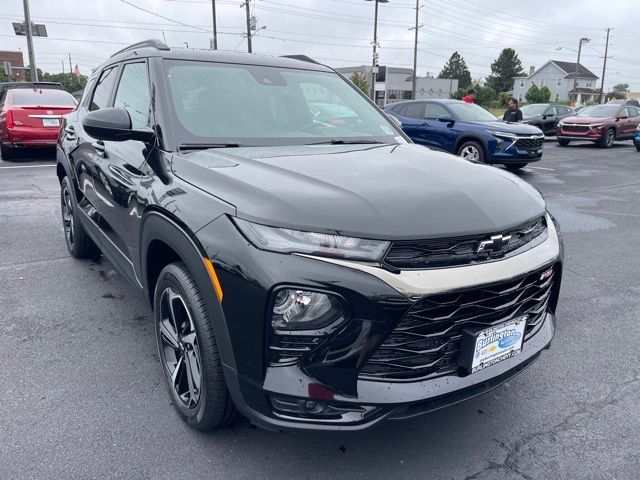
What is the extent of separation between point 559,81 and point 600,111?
83.4 metres

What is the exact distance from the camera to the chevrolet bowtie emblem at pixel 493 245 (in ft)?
6.40

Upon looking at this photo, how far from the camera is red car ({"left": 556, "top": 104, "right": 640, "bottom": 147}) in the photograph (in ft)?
57.2

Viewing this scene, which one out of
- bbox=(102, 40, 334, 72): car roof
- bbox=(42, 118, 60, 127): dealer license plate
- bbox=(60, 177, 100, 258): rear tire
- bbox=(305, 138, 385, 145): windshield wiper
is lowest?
bbox=(60, 177, 100, 258): rear tire

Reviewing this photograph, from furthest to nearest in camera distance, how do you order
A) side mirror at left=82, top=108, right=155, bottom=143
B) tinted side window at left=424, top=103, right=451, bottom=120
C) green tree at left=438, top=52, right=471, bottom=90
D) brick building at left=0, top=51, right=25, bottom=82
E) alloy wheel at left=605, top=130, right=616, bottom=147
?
green tree at left=438, top=52, right=471, bottom=90
brick building at left=0, top=51, right=25, bottom=82
alloy wheel at left=605, top=130, right=616, bottom=147
tinted side window at left=424, top=103, right=451, bottom=120
side mirror at left=82, top=108, right=155, bottom=143

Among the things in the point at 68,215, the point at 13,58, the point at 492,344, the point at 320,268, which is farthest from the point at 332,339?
the point at 13,58

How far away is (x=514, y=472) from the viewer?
2.21 meters

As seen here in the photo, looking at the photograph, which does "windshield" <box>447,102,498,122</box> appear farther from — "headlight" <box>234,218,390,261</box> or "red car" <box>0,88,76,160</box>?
"headlight" <box>234,218,390,261</box>

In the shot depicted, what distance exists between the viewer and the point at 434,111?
11.6 meters

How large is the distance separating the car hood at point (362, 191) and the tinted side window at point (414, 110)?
9540 millimetres

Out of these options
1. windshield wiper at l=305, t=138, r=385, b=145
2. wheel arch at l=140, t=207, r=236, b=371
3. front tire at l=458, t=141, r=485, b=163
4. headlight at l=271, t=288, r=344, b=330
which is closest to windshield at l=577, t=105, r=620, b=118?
front tire at l=458, t=141, r=485, b=163

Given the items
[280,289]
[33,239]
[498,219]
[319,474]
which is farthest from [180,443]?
[33,239]

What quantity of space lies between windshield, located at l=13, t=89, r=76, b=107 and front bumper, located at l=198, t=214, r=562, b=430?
10.8 metres

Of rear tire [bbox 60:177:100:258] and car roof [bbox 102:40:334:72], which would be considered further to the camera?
rear tire [bbox 60:177:100:258]

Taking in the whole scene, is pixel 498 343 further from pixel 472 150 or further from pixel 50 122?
pixel 50 122
